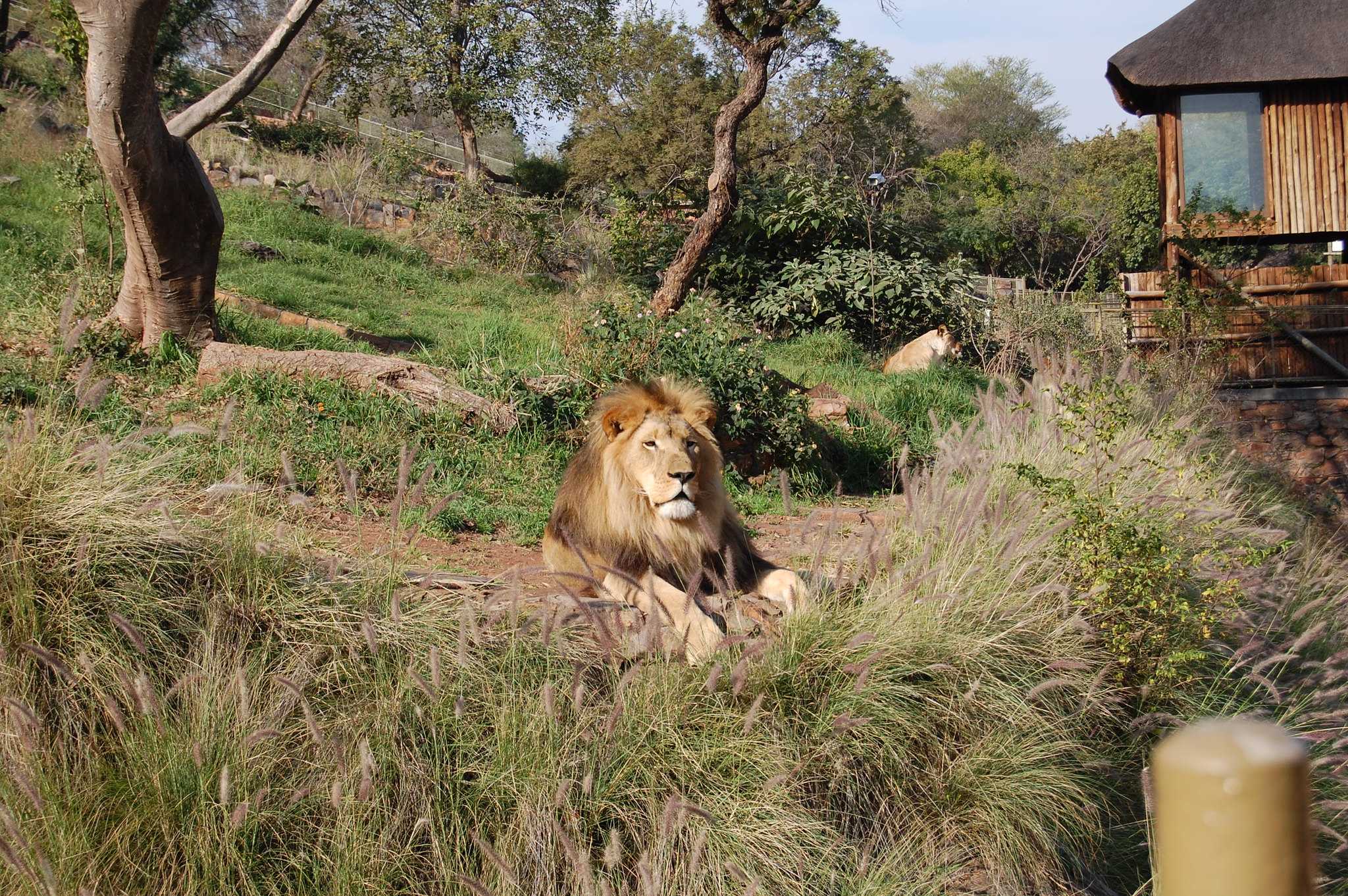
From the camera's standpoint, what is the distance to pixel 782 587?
5.09 metres

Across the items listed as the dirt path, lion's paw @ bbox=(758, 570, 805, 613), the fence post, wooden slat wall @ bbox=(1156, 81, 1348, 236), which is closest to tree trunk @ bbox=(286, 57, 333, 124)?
wooden slat wall @ bbox=(1156, 81, 1348, 236)

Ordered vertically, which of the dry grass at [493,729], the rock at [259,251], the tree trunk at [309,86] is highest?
the tree trunk at [309,86]

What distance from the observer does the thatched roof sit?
16719 mm

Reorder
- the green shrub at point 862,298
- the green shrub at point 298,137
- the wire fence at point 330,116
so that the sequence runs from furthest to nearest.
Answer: the wire fence at point 330,116, the green shrub at point 298,137, the green shrub at point 862,298

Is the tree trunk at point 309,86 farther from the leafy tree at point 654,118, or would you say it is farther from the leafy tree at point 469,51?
the leafy tree at point 654,118

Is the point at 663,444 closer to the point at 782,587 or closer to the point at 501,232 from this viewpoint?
the point at 782,587

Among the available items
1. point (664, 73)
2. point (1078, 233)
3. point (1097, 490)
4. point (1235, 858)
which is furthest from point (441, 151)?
point (1235, 858)

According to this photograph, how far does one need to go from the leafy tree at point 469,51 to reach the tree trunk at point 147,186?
14.4 meters

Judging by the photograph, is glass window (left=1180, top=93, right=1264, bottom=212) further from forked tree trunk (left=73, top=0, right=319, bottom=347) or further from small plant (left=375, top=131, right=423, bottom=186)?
forked tree trunk (left=73, top=0, right=319, bottom=347)

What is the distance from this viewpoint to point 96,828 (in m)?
3.19

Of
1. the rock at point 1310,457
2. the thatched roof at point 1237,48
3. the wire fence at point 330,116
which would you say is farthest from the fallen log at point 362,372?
the wire fence at point 330,116

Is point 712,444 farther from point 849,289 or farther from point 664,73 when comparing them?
point 664,73

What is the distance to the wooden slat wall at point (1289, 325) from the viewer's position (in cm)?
1492

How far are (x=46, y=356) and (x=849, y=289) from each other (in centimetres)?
1061
